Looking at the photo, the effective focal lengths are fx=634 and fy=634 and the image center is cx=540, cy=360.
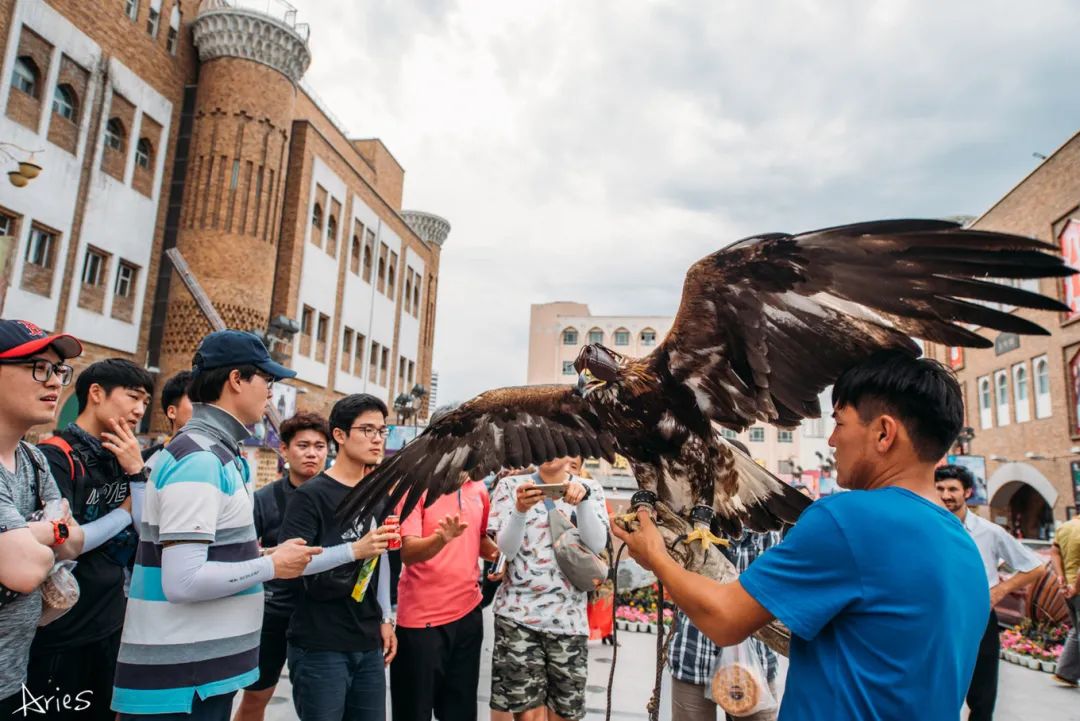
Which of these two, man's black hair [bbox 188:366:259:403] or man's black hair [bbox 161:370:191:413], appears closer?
man's black hair [bbox 188:366:259:403]

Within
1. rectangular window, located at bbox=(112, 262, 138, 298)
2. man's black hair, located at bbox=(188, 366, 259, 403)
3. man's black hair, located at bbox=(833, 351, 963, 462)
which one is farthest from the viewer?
rectangular window, located at bbox=(112, 262, 138, 298)

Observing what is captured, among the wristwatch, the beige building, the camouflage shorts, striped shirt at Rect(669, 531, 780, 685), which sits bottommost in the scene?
the camouflage shorts

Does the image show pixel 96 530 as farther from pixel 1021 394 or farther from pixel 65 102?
pixel 1021 394

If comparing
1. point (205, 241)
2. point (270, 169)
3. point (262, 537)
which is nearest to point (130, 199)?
point (205, 241)

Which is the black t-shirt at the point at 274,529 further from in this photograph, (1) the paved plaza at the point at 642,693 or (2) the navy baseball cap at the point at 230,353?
(1) the paved plaza at the point at 642,693

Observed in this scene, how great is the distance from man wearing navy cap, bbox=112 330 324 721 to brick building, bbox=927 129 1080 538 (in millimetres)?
23899

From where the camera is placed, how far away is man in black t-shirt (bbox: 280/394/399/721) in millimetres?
3172

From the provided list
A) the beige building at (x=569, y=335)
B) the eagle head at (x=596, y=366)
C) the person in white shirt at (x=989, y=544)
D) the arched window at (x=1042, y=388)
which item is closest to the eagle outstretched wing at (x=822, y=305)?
the eagle head at (x=596, y=366)

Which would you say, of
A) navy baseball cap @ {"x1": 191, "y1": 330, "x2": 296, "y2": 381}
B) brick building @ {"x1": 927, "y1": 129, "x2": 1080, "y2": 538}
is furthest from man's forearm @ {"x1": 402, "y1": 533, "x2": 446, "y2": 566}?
brick building @ {"x1": 927, "y1": 129, "x2": 1080, "y2": 538}

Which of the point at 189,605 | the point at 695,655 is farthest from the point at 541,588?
the point at 189,605

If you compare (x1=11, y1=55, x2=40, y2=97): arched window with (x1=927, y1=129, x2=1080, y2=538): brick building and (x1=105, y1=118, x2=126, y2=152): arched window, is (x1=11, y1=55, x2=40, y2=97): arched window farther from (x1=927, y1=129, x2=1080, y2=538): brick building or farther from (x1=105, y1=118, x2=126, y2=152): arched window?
(x1=927, y1=129, x2=1080, y2=538): brick building

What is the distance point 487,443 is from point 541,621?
114 cm

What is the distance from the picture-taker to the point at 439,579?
3822 millimetres

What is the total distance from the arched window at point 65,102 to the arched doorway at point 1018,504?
36174 millimetres
